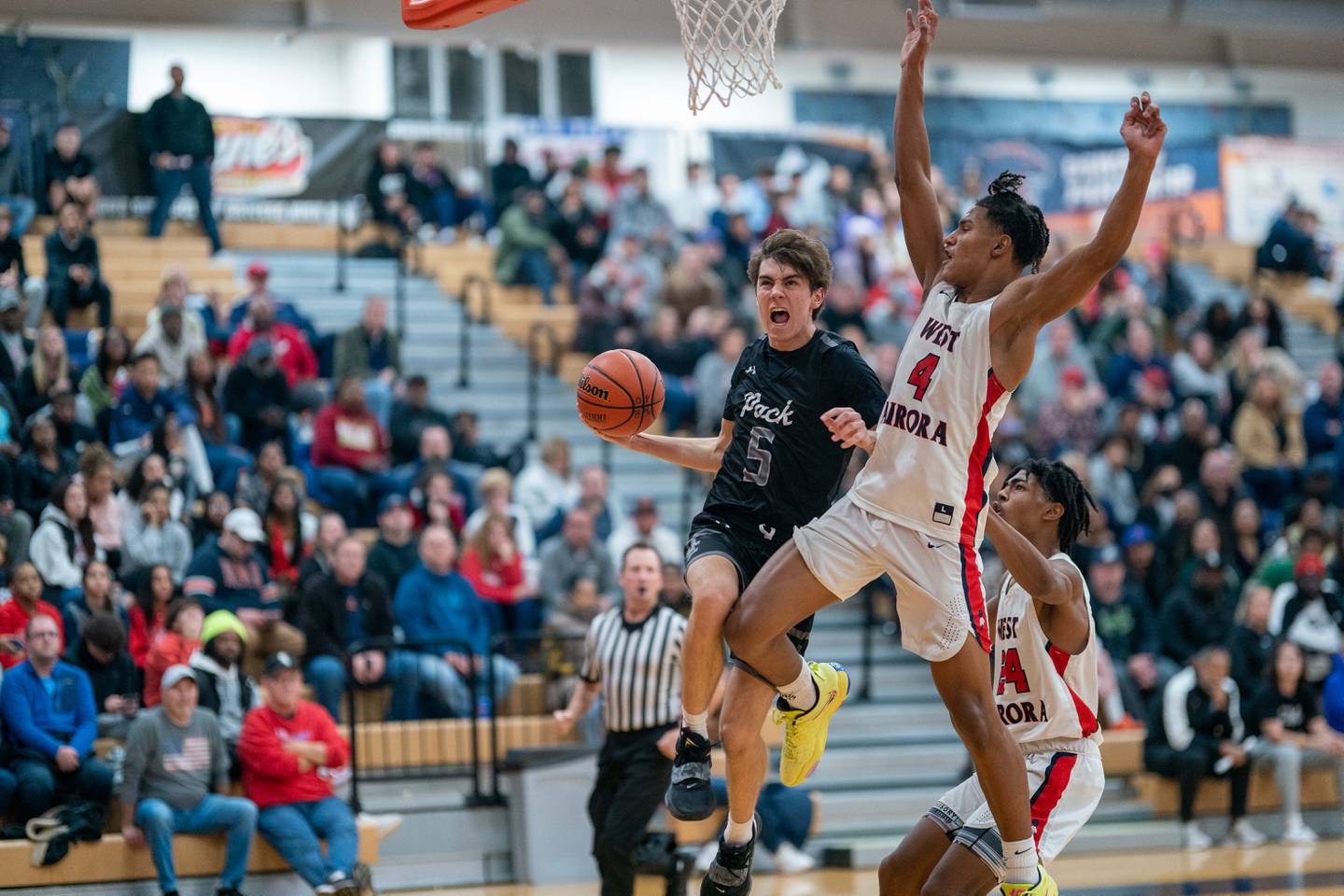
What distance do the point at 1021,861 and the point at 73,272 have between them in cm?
974

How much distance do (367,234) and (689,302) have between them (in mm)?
3930

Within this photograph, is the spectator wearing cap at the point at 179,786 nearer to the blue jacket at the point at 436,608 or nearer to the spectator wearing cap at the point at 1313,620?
the blue jacket at the point at 436,608

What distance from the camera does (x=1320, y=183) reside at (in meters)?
24.1

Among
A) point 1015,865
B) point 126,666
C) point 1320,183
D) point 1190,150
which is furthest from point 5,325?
point 1320,183

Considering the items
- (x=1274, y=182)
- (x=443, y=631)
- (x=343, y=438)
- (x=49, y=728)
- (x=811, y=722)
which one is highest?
(x=1274, y=182)

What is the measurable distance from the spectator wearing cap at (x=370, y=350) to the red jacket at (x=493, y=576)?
250 centimetres

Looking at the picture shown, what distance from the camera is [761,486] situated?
576 centimetres

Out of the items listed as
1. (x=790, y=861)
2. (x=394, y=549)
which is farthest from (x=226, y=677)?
(x=790, y=861)

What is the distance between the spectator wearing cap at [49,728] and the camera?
8.59 metres

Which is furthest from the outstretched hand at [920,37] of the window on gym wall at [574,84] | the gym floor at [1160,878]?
the window on gym wall at [574,84]

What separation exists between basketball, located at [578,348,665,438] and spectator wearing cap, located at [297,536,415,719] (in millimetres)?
4304

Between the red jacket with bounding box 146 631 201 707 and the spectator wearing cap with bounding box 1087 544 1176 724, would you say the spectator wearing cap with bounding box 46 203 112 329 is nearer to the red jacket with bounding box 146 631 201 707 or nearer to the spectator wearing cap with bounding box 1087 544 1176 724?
the red jacket with bounding box 146 631 201 707

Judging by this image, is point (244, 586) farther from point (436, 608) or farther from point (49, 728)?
point (49, 728)

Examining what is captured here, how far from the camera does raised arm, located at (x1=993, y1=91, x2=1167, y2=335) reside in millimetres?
4855
